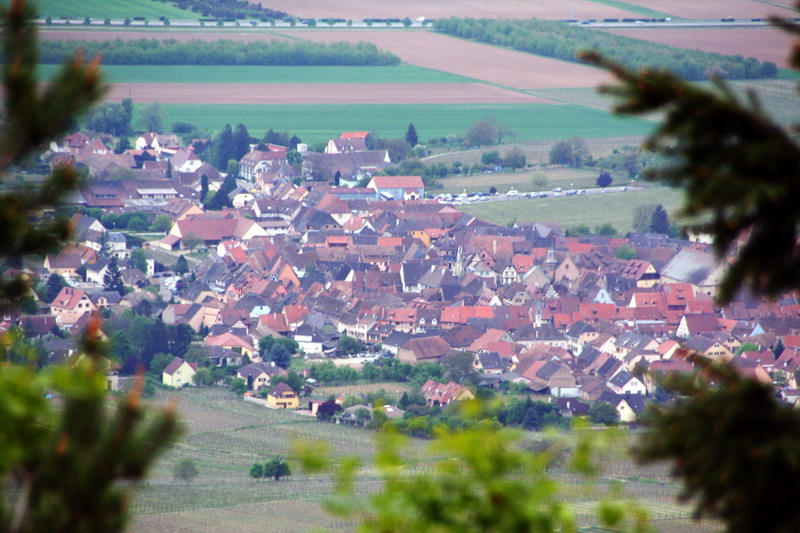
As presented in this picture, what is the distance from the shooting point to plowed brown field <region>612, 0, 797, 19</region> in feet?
221

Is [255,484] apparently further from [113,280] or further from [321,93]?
[321,93]

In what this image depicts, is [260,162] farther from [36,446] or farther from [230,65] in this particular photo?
[36,446]

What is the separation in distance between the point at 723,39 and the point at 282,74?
2727cm

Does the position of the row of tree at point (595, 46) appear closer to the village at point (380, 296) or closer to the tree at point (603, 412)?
the village at point (380, 296)

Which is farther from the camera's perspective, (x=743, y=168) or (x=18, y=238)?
(x=18, y=238)

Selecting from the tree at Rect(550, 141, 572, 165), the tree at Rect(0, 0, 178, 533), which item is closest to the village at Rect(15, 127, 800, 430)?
the tree at Rect(550, 141, 572, 165)

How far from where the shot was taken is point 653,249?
139ft

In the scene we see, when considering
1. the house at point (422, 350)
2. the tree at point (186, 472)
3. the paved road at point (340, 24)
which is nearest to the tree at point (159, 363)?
the house at point (422, 350)

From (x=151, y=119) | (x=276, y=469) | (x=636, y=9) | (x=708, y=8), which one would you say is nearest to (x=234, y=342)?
(x=276, y=469)

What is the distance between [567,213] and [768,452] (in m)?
45.7

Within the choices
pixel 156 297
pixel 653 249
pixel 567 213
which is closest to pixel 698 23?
pixel 567 213

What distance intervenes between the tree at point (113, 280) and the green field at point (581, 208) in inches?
600

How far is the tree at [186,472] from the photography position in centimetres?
2148

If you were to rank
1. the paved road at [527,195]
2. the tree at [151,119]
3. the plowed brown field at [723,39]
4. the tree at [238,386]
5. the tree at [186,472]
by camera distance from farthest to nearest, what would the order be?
the tree at [151,119] → the plowed brown field at [723,39] → the paved road at [527,195] → the tree at [238,386] → the tree at [186,472]
